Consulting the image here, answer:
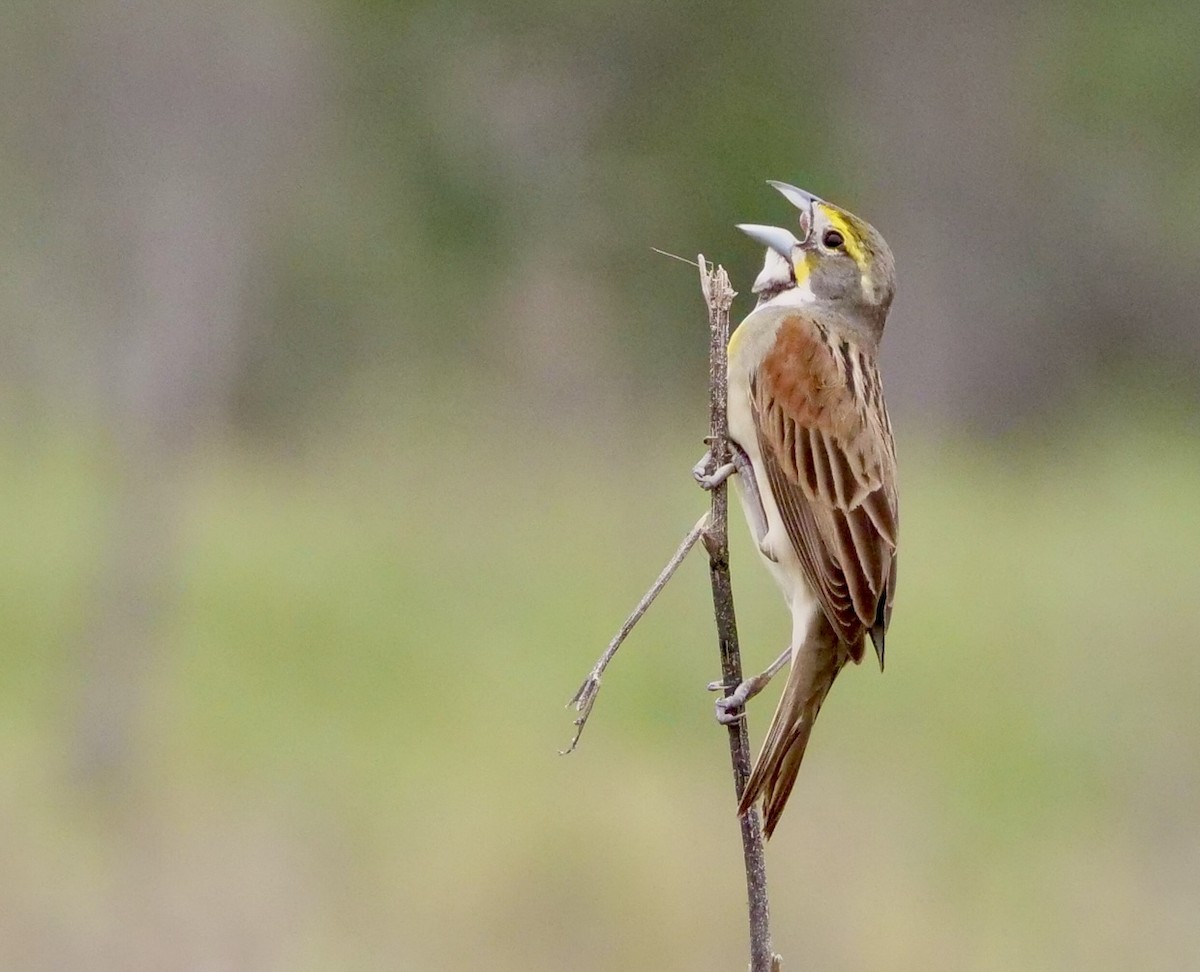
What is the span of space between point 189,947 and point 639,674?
4173mm

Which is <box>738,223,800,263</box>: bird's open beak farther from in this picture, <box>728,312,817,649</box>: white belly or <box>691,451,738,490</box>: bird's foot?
<box>691,451,738,490</box>: bird's foot

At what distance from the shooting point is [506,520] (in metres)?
14.8

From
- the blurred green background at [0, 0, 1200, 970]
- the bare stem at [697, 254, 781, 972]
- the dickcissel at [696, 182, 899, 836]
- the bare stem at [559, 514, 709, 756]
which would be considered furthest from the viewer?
the blurred green background at [0, 0, 1200, 970]

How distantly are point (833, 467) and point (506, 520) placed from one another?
1125cm

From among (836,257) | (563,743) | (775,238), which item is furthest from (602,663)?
(563,743)

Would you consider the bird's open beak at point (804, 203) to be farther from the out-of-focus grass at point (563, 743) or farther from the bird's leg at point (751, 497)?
the out-of-focus grass at point (563, 743)

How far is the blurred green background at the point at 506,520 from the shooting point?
7.47 m

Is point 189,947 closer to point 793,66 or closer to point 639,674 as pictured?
point 639,674

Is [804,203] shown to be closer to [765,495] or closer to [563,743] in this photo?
[765,495]

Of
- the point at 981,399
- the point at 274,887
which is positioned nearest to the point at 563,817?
the point at 274,887

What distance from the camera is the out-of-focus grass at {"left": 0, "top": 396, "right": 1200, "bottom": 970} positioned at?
7.18 m

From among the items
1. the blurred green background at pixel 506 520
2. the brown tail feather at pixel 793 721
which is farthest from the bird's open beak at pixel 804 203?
the blurred green background at pixel 506 520

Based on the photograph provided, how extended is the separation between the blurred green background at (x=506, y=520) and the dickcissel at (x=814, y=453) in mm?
3602

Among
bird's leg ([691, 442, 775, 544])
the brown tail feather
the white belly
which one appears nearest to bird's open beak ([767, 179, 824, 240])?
the white belly
